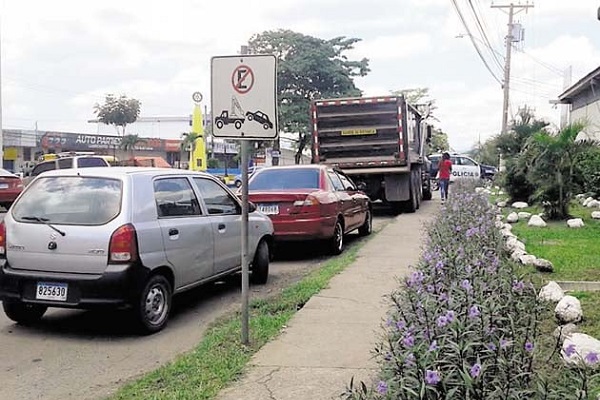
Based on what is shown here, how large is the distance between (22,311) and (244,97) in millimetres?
3223

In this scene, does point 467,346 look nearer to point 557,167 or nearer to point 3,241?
point 3,241

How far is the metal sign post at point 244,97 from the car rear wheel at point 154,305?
175cm

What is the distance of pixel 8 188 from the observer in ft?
62.6

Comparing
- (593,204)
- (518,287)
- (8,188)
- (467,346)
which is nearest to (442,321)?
(467,346)

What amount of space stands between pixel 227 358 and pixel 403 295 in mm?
1619

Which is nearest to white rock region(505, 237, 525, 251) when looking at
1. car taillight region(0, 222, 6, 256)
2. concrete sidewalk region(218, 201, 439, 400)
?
concrete sidewalk region(218, 201, 439, 400)

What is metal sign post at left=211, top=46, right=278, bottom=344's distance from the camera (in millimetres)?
5594

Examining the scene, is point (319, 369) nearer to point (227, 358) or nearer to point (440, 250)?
point (227, 358)

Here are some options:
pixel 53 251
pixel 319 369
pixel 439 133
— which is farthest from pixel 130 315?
Result: pixel 439 133

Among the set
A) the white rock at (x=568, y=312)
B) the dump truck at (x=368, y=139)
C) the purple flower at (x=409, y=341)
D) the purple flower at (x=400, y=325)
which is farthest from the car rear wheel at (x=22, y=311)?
the dump truck at (x=368, y=139)

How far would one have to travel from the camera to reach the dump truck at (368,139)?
17922mm

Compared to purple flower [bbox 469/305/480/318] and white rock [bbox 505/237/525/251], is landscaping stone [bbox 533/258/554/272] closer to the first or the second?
white rock [bbox 505/237/525/251]

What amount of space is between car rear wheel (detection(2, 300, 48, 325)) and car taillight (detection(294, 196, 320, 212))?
4.70 m

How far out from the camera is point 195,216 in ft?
24.6
